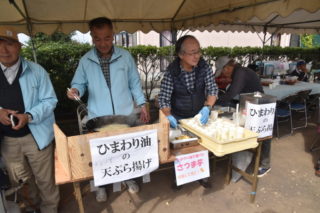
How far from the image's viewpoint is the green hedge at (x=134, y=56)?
441cm

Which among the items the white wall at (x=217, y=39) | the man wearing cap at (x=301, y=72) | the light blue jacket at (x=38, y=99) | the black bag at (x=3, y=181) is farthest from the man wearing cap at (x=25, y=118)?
the white wall at (x=217, y=39)

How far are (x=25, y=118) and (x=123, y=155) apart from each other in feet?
2.55

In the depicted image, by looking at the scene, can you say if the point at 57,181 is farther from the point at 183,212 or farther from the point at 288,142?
the point at 288,142

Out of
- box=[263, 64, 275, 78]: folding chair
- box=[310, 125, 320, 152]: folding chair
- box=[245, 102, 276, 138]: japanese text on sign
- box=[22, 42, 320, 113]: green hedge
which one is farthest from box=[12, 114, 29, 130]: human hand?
box=[263, 64, 275, 78]: folding chair

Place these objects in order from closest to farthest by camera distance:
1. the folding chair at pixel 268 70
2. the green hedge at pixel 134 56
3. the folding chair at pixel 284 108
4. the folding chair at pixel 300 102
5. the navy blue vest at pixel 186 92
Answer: the navy blue vest at pixel 186 92 < the folding chair at pixel 284 108 < the folding chair at pixel 300 102 < the green hedge at pixel 134 56 < the folding chair at pixel 268 70

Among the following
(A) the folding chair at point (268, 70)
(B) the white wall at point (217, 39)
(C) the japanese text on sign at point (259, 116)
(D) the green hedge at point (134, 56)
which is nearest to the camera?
(C) the japanese text on sign at point (259, 116)

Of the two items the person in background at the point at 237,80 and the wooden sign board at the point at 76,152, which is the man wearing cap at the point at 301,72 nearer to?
the person in background at the point at 237,80

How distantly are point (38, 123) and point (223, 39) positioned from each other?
34.2 feet

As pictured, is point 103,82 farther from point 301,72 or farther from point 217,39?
point 217,39

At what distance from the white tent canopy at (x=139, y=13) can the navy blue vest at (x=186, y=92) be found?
991 mm

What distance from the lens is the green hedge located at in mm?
4410

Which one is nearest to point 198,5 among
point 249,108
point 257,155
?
point 249,108

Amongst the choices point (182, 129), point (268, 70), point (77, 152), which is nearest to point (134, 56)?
point (268, 70)

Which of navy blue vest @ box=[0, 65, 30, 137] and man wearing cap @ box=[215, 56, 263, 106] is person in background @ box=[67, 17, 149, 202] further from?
man wearing cap @ box=[215, 56, 263, 106]
